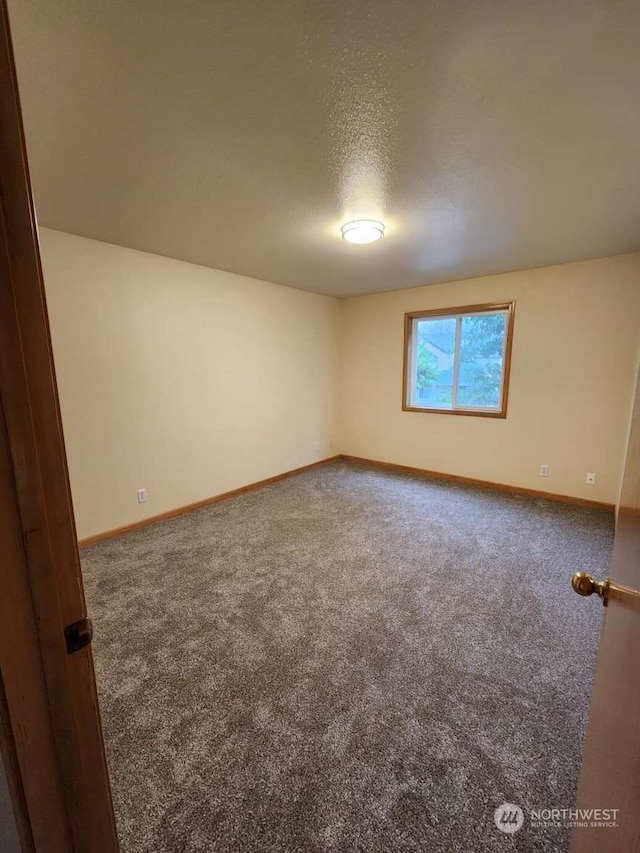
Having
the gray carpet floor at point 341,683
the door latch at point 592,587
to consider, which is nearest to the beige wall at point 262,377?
the gray carpet floor at point 341,683

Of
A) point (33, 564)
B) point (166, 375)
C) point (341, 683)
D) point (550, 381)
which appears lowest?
point (341, 683)

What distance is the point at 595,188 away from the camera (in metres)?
1.96

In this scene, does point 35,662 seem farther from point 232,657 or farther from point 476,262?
point 476,262

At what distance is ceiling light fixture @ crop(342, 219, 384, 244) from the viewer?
2352 millimetres

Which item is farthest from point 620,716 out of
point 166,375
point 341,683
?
point 166,375

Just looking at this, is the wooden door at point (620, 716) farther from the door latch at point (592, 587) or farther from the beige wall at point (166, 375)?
the beige wall at point (166, 375)

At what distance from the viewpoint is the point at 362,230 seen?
238 centimetres

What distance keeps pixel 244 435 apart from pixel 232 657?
2503 mm

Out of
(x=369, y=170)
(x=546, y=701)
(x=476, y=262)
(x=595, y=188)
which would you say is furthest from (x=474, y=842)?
(x=476, y=262)

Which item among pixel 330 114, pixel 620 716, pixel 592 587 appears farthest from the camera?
pixel 330 114

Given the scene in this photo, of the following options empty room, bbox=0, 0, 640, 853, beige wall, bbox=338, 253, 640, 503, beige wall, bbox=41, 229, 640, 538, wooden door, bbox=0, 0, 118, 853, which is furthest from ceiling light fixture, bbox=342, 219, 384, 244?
wooden door, bbox=0, 0, 118, 853

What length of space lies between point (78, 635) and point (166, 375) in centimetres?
294

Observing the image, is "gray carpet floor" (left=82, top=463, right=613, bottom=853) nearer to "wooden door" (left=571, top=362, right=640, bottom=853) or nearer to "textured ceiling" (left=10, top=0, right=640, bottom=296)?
"wooden door" (left=571, top=362, right=640, bottom=853)

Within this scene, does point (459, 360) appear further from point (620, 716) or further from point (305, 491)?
point (620, 716)
